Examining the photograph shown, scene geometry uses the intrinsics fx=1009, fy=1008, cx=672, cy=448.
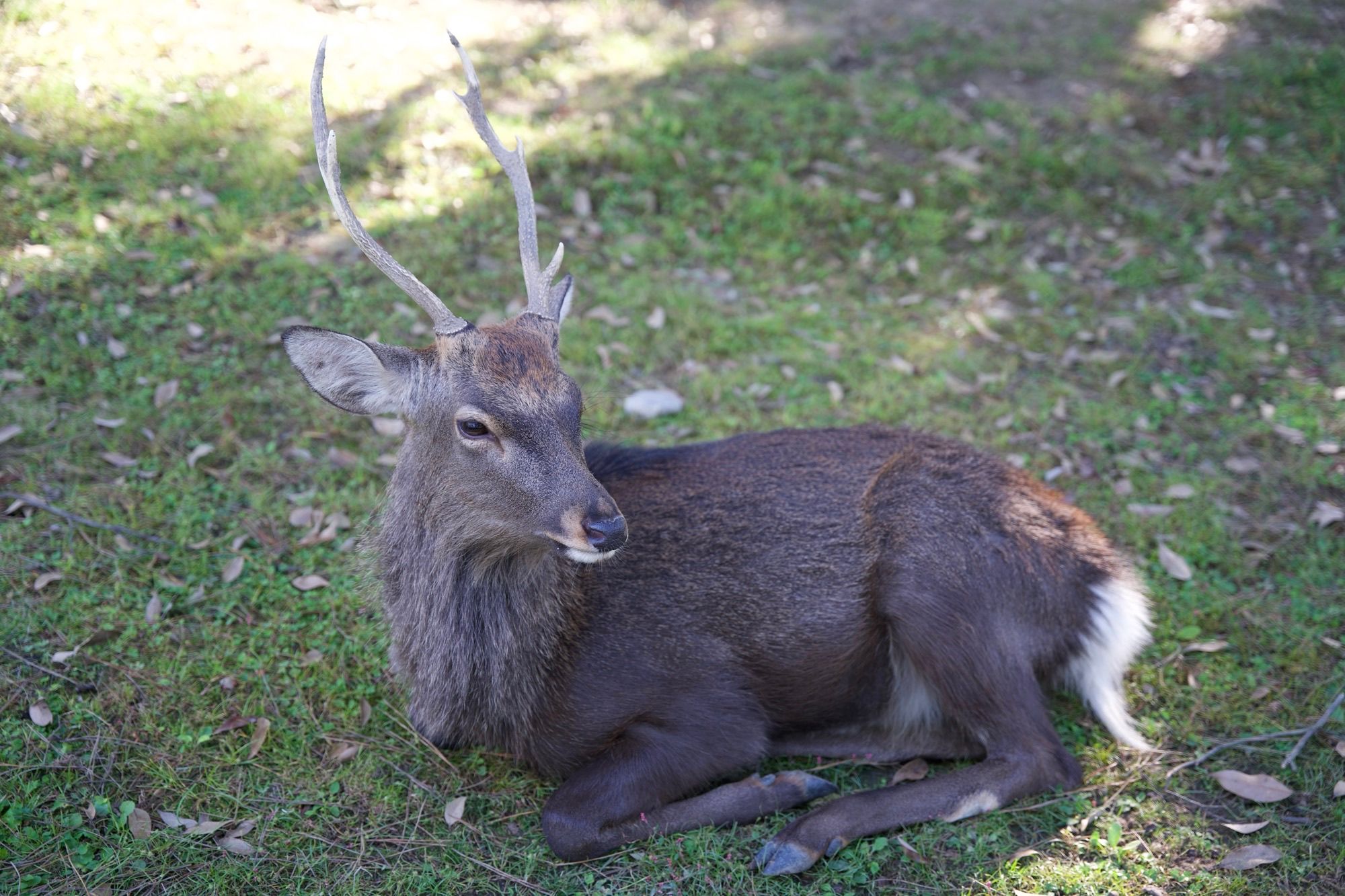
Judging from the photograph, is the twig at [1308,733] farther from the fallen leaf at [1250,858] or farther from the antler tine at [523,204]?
the antler tine at [523,204]

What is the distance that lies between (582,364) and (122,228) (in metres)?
2.88

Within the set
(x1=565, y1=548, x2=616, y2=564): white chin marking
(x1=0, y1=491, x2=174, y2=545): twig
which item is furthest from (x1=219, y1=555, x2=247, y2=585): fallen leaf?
(x1=565, y1=548, x2=616, y2=564): white chin marking

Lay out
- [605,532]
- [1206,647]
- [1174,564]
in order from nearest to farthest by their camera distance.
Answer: [605,532], [1206,647], [1174,564]

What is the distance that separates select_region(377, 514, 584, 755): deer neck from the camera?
365 centimetres

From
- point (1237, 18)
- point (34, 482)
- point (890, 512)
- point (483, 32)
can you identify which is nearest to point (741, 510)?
point (890, 512)

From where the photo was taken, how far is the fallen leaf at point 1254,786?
373 centimetres

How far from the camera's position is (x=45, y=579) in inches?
164

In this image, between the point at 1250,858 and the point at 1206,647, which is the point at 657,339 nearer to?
the point at 1206,647

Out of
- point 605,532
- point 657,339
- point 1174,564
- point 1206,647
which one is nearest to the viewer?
point 605,532

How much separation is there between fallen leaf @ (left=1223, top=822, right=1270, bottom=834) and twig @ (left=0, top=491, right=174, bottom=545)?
4.42 meters

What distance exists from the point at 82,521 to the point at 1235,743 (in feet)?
16.0

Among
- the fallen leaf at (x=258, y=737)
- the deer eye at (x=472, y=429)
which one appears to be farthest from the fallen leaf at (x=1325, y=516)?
the fallen leaf at (x=258, y=737)

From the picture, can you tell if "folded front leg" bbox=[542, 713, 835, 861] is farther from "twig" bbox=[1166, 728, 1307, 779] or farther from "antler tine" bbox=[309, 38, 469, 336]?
"antler tine" bbox=[309, 38, 469, 336]

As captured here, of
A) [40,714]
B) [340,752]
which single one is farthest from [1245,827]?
[40,714]
